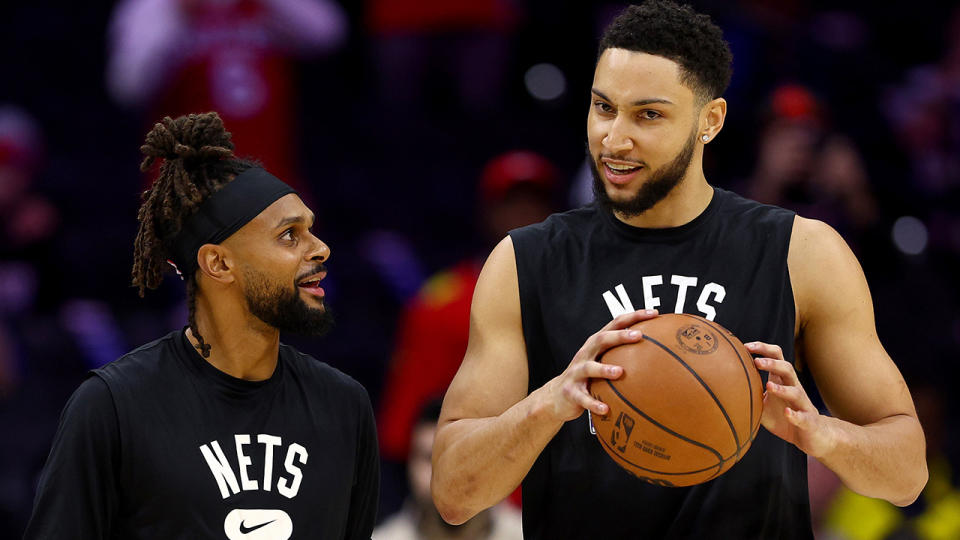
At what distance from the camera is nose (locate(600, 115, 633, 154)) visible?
3850 mm

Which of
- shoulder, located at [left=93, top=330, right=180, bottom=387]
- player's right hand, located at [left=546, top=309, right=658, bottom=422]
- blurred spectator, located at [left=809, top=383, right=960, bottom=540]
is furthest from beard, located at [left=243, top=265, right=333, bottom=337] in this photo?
blurred spectator, located at [left=809, top=383, right=960, bottom=540]

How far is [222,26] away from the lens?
25.8 ft

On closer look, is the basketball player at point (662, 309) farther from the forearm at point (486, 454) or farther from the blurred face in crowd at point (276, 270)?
the blurred face in crowd at point (276, 270)

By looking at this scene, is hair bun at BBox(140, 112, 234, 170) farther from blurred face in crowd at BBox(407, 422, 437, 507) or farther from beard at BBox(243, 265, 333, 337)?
blurred face in crowd at BBox(407, 422, 437, 507)

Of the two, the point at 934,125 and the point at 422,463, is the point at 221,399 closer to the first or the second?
the point at 422,463

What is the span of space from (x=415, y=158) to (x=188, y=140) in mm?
5587

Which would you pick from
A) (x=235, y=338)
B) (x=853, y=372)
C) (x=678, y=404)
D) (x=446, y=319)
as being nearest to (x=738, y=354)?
(x=678, y=404)

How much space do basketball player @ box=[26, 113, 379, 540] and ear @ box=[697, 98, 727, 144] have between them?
107 centimetres

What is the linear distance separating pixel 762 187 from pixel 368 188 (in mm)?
3635

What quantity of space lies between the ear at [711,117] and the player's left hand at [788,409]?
72 centimetres

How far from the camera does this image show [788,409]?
3.48m

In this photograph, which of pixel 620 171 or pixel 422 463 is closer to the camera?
pixel 620 171

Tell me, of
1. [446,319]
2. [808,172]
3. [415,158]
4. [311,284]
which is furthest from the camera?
[415,158]

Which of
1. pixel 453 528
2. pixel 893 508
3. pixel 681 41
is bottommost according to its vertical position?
pixel 893 508
